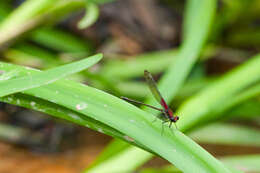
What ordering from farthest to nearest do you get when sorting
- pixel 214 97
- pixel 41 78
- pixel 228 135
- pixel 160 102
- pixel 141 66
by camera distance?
pixel 141 66
pixel 228 135
pixel 214 97
pixel 160 102
pixel 41 78

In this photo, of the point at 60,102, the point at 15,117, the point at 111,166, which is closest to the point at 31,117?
Answer: the point at 15,117

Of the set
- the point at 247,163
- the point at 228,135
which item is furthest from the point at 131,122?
the point at 228,135

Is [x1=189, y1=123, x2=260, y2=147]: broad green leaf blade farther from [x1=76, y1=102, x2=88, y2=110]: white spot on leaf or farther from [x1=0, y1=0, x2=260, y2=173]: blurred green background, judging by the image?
[x1=76, y1=102, x2=88, y2=110]: white spot on leaf

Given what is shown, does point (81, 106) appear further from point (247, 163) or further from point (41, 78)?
point (247, 163)

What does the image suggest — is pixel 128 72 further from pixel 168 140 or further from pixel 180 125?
pixel 168 140

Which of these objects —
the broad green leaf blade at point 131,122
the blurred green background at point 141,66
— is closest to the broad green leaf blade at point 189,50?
the blurred green background at point 141,66
